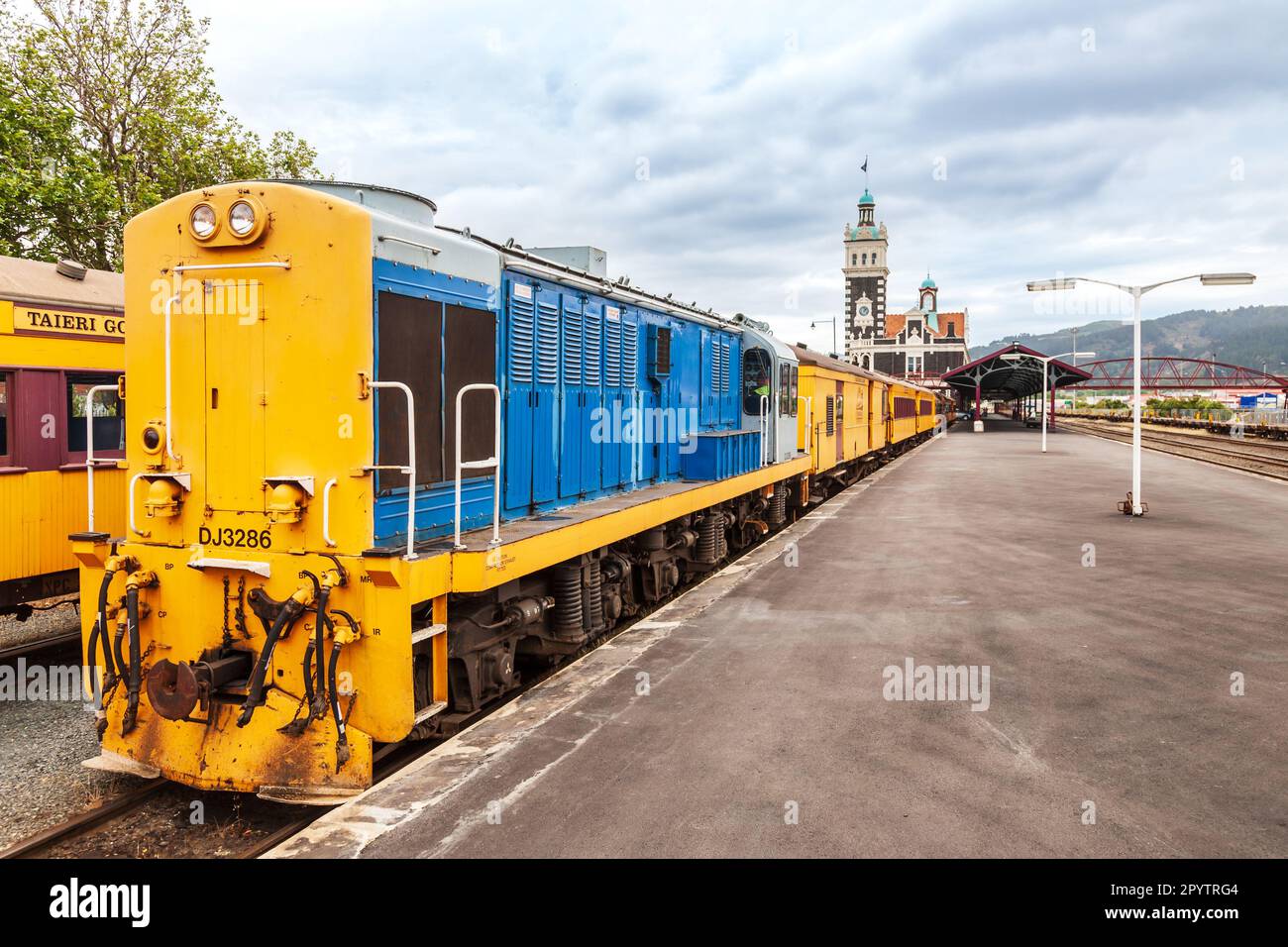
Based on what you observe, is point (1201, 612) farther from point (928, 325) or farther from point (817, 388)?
point (928, 325)

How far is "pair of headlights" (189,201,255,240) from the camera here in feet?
16.6

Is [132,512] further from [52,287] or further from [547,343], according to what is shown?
[52,287]

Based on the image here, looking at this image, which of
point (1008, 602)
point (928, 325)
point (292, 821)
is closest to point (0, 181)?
point (292, 821)

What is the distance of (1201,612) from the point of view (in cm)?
884

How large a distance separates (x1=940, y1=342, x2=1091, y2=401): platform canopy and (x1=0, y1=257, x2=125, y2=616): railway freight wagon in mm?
47968

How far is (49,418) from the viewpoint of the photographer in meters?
8.41

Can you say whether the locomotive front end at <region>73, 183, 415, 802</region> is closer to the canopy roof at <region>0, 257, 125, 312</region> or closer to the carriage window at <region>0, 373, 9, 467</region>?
the canopy roof at <region>0, 257, 125, 312</region>

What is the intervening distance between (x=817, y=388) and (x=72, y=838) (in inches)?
652

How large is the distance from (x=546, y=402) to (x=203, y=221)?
3.17 m

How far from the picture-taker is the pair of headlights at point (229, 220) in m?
5.07

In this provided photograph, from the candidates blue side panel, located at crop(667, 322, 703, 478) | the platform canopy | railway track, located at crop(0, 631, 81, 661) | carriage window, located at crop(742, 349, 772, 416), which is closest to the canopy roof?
railway track, located at crop(0, 631, 81, 661)

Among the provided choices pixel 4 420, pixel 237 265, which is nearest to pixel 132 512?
pixel 237 265

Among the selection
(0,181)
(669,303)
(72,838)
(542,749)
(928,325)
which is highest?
(928,325)
